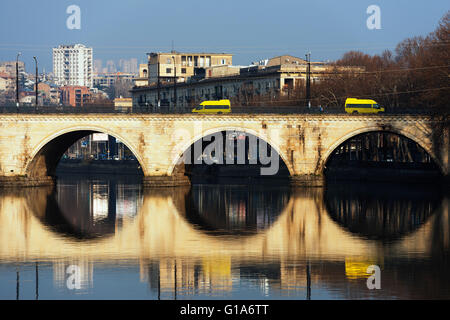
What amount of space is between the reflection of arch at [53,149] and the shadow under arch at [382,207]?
16514mm

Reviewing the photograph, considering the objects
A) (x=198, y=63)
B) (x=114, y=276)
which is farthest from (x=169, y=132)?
(x=198, y=63)

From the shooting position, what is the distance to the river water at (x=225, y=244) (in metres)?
28.4

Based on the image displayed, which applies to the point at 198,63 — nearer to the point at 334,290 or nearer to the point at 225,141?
the point at 225,141

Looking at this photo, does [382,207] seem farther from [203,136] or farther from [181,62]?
[181,62]

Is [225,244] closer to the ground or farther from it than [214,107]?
closer to the ground

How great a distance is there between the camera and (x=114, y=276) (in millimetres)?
30141

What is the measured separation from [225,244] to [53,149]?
36.1 metres

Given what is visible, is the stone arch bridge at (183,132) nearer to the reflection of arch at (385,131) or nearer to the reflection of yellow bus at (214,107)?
the reflection of arch at (385,131)

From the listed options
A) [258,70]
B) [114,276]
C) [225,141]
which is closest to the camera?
[114,276]

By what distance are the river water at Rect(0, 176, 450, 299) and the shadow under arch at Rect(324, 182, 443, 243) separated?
67 mm

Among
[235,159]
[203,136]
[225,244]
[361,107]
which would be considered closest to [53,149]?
[203,136]

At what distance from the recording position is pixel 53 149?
Answer: 71.1 metres

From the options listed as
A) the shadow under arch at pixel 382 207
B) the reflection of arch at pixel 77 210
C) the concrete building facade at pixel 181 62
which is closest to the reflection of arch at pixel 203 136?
the reflection of arch at pixel 77 210
